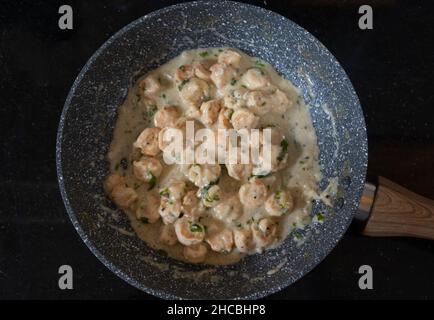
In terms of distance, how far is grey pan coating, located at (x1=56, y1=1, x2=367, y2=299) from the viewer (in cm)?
149

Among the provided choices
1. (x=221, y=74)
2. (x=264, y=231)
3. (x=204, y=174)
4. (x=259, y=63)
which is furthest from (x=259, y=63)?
(x=264, y=231)

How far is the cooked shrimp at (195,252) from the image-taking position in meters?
1.55

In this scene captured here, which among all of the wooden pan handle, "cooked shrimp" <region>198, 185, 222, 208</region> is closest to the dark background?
the wooden pan handle

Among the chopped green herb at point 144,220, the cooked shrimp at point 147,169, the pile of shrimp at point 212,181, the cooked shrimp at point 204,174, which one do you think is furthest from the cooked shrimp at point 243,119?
the chopped green herb at point 144,220

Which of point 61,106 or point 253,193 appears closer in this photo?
point 253,193

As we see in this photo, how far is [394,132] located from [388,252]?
335 millimetres

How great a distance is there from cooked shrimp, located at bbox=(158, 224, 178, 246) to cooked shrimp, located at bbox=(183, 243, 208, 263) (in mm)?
39

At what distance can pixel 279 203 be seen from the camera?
1539 millimetres

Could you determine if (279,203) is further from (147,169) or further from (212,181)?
(147,169)

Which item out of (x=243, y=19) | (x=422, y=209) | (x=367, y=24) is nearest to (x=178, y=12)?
(x=243, y=19)

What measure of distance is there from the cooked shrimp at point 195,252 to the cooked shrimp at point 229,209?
0.09 m

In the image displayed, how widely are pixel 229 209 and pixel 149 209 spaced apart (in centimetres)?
21

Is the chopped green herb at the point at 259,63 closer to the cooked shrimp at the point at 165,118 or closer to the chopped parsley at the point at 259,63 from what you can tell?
the chopped parsley at the point at 259,63

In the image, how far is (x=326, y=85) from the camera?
1568 mm
